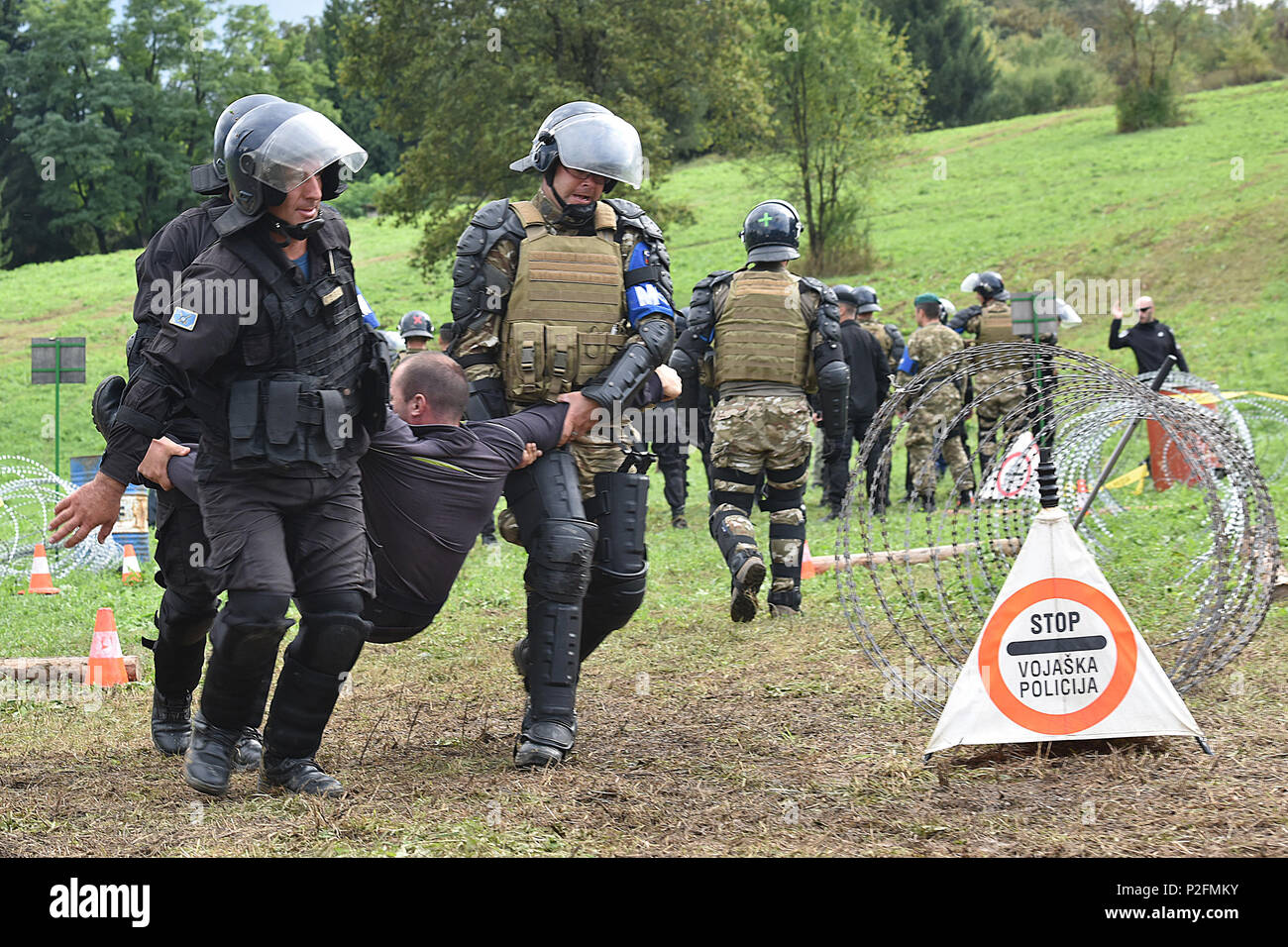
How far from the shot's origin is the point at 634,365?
534 cm

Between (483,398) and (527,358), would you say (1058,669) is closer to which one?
(527,358)

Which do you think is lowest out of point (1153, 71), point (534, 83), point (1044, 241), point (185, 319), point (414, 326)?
point (185, 319)

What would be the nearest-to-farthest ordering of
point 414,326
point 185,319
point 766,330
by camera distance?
point 185,319
point 766,330
point 414,326

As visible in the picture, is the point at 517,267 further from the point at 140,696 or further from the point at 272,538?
the point at 140,696

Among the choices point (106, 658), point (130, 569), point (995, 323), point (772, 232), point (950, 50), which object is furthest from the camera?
point (950, 50)

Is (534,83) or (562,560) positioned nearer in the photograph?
(562,560)

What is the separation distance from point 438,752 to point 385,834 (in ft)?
4.68

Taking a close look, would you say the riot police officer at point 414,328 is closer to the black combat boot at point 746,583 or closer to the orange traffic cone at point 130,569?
the orange traffic cone at point 130,569

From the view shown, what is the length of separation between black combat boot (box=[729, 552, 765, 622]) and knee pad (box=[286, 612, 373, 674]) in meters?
3.47

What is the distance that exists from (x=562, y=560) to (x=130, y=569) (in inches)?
293

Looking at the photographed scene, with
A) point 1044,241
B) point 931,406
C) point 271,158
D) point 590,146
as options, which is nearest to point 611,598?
point 590,146

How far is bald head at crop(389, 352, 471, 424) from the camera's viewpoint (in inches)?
198

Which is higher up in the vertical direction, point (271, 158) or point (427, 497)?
point (271, 158)
